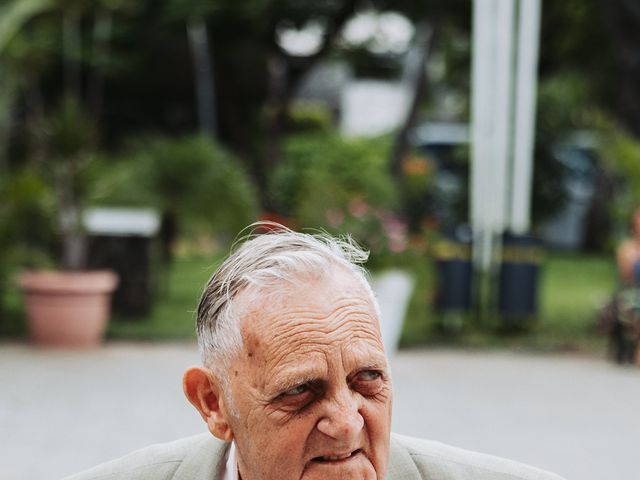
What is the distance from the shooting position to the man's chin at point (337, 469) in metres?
1.79

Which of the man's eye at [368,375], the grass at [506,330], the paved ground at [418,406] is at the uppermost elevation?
the man's eye at [368,375]

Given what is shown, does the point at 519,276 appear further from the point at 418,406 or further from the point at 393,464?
the point at 393,464

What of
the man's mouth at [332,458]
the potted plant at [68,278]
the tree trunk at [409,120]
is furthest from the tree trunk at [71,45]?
the man's mouth at [332,458]

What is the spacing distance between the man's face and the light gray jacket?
16 cm

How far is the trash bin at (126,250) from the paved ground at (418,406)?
4.64 feet

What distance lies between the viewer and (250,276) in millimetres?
1893

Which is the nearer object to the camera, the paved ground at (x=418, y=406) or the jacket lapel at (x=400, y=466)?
the jacket lapel at (x=400, y=466)

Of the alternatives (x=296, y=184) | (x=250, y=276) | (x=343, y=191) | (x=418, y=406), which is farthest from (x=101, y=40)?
(x=250, y=276)

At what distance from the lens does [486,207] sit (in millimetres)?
10656

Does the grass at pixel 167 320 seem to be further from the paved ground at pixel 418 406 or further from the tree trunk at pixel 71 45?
the tree trunk at pixel 71 45

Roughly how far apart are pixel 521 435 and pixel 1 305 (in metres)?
6.03

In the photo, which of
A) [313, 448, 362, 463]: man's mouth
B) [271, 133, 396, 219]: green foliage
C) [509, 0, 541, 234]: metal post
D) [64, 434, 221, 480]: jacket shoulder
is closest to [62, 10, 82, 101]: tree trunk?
[271, 133, 396, 219]: green foliage

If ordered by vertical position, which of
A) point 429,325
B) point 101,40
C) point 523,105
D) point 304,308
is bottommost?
point 429,325

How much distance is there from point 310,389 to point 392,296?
302 inches
